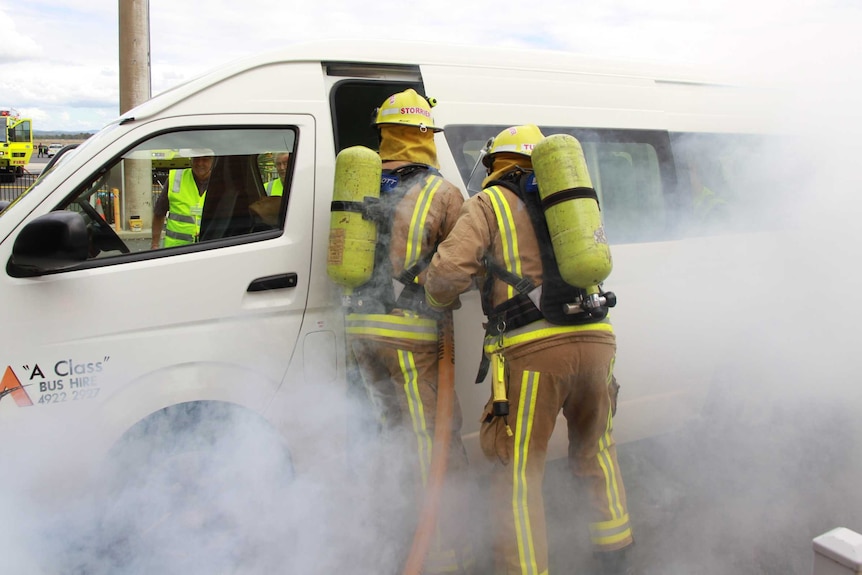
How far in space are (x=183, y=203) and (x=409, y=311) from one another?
1.39 meters

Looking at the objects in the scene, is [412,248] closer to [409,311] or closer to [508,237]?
[409,311]

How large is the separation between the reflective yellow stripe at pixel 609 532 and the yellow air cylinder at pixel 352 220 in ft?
4.80

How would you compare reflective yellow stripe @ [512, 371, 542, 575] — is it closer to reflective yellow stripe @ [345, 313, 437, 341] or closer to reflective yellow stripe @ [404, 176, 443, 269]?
reflective yellow stripe @ [345, 313, 437, 341]

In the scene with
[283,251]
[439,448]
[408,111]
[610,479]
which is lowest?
[610,479]

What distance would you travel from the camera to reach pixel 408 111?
294 centimetres

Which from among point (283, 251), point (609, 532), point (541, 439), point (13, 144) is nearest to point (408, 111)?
point (283, 251)

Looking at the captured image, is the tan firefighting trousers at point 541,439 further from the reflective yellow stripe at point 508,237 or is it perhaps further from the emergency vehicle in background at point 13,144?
the emergency vehicle in background at point 13,144

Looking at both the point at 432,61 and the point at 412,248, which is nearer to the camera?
the point at 412,248

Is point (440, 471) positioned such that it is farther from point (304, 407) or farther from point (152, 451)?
point (152, 451)

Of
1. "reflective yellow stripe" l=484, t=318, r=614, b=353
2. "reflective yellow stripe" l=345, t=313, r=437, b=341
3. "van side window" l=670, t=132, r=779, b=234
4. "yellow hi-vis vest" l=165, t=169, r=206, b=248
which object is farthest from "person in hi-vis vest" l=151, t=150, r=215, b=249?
"van side window" l=670, t=132, r=779, b=234

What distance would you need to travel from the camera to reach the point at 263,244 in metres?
2.87

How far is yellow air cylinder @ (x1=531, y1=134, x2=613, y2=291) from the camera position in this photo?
2.48m

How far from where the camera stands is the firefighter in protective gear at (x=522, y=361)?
268 centimetres

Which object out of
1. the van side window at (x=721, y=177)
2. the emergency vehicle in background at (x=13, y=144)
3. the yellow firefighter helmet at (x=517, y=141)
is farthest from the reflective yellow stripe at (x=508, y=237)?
the emergency vehicle in background at (x=13, y=144)
